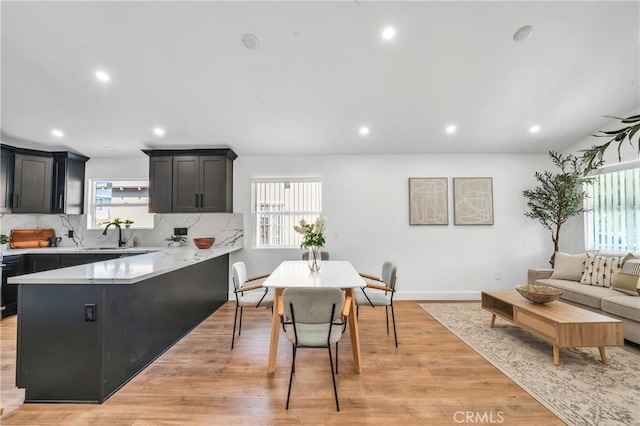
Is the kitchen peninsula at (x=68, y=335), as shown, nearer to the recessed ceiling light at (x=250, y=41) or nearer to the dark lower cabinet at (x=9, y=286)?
the recessed ceiling light at (x=250, y=41)

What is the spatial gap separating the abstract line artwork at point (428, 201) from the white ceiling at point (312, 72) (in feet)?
2.37

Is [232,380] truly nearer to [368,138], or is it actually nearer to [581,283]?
[368,138]

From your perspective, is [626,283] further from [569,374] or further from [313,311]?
[313,311]

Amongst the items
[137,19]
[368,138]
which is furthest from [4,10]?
[368,138]

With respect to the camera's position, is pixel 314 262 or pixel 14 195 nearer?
pixel 314 262

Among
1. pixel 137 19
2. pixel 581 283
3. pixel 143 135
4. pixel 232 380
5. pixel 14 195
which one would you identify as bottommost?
pixel 232 380

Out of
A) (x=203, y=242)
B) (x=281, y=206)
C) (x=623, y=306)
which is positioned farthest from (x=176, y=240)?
(x=623, y=306)

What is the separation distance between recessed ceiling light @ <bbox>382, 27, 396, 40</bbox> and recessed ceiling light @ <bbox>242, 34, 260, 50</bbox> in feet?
3.86

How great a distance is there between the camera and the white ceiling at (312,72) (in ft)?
7.93

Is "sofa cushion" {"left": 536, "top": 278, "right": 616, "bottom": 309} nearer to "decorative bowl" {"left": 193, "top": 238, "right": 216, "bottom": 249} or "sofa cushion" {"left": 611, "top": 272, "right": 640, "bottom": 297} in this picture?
"sofa cushion" {"left": 611, "top": 272, "right": 640, "bottom": 297}

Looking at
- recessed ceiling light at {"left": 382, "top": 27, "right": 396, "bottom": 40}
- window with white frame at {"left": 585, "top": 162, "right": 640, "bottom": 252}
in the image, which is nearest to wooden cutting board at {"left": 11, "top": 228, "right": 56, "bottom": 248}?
recessed ceiling light at {"left": 382, "top": 27, "right": 396, "bottom": 40}

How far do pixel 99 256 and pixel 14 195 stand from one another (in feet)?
5.11

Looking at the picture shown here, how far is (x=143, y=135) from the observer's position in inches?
157

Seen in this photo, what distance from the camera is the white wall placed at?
4.59 meters
